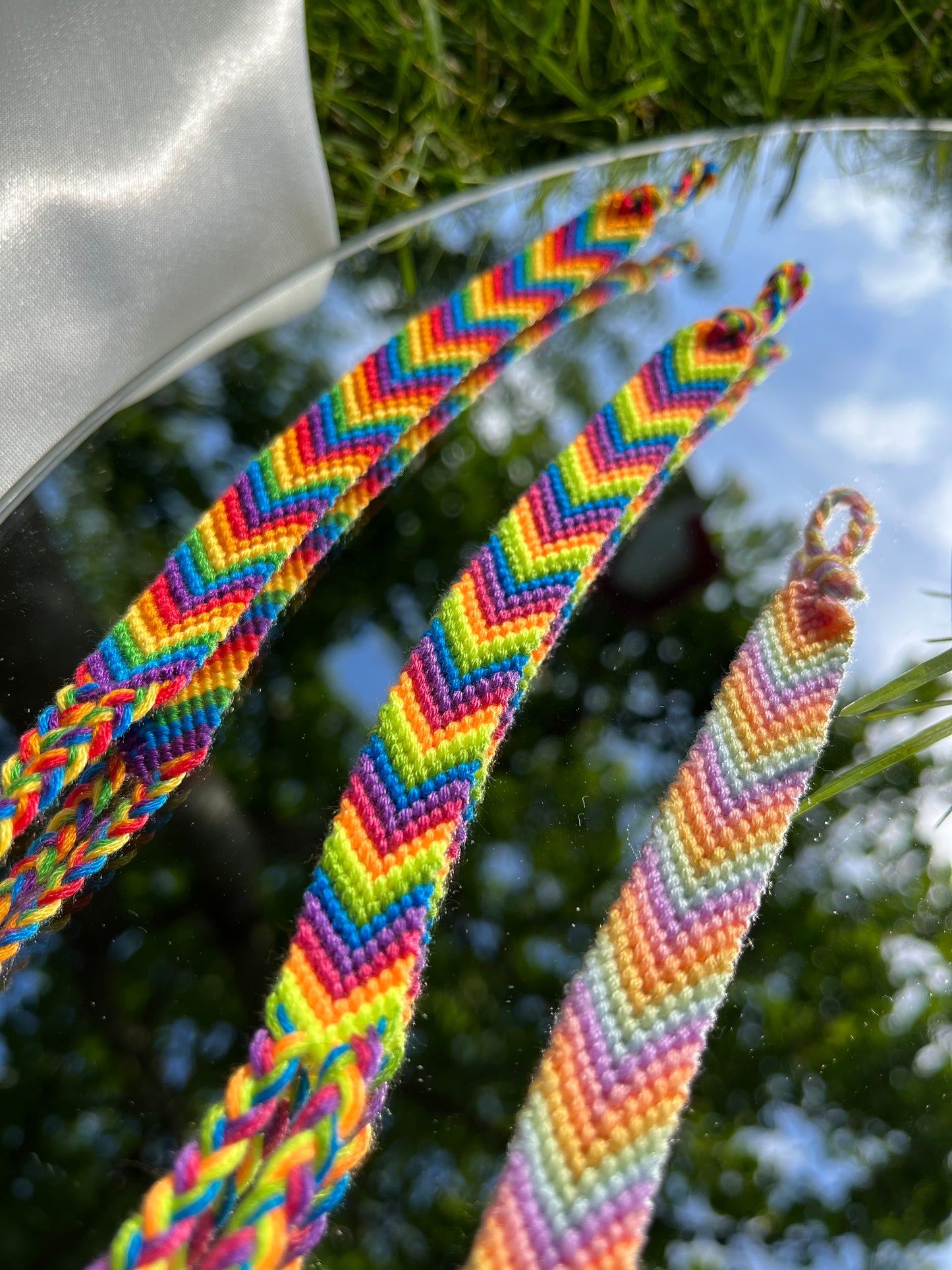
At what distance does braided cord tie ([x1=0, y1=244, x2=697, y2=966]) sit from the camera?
575mm

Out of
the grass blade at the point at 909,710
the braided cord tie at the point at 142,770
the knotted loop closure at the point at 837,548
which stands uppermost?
the knotted loop closure at the point at 837,548

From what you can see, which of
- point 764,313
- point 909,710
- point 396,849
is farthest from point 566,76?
point 396,849

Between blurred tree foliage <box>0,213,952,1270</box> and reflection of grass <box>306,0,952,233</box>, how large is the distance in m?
0.65

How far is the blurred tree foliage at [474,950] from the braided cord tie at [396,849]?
0.04 metres

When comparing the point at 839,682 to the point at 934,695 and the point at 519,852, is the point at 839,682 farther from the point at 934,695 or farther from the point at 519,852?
the point at 519,852

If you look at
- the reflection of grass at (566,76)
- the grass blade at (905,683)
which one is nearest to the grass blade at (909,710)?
the grass blade at (905,683)

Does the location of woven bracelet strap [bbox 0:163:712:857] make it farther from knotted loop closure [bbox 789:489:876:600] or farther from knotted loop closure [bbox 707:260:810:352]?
knotted loop closure [bbox 789:489:876:600]

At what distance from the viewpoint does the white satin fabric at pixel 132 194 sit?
73cm

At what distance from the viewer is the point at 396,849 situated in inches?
22.8

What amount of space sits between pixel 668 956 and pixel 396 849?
16 centimetres

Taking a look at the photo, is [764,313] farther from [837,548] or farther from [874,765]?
[874,765]

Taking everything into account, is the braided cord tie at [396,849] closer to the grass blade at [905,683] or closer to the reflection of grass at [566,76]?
the grass blade at [905,683]

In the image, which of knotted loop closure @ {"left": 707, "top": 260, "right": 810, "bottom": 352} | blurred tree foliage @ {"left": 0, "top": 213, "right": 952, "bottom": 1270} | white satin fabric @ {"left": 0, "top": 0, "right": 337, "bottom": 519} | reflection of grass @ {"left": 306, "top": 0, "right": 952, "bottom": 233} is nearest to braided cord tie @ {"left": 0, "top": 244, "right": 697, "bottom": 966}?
blurred tree foliage @ {"left": 0, "top": 213, "right": 952, "bottom": 1270}

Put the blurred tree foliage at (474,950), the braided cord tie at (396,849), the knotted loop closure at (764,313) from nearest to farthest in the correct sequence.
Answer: the braided cord tie at (396,849) < the blurred tree foliage at (474,950) < the knotted loop closure at (764,313)
